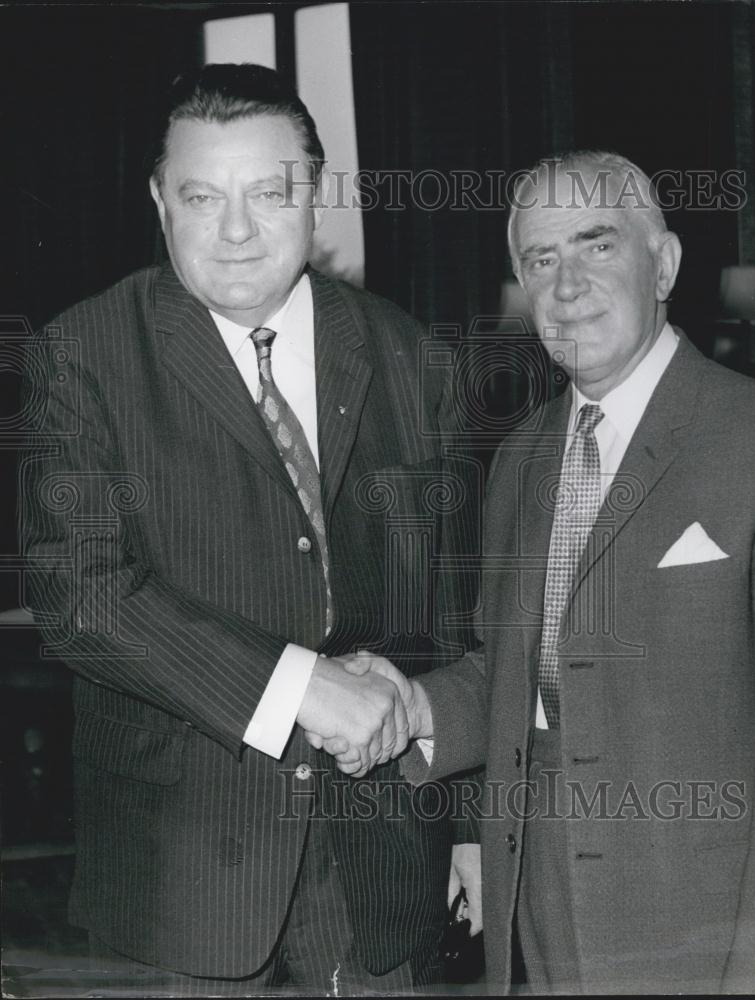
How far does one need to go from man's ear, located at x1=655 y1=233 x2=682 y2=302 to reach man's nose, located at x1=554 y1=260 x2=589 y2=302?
0.14 meters

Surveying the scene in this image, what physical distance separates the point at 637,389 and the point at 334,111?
920 mm

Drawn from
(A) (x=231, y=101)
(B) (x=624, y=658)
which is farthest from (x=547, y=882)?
(A) (x=231, y=101)

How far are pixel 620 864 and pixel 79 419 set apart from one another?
1.14 meters

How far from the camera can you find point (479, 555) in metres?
1.95

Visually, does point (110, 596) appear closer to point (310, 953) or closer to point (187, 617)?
point (187, 617)

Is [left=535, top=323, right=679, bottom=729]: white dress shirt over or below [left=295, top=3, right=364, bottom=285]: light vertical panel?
below

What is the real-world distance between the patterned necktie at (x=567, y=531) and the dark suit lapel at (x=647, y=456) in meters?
0.06

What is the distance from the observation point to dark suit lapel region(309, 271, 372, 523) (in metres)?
1.83

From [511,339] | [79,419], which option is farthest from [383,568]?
[511,339]

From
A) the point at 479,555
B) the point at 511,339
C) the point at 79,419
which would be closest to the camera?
the point at 79,419

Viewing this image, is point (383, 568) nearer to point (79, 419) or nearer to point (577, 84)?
point (79, 419)

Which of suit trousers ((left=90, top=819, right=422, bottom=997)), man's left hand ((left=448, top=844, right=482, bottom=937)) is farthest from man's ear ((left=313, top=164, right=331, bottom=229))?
man's left hand ((left=448, top=844, right=482, bottom=937))
